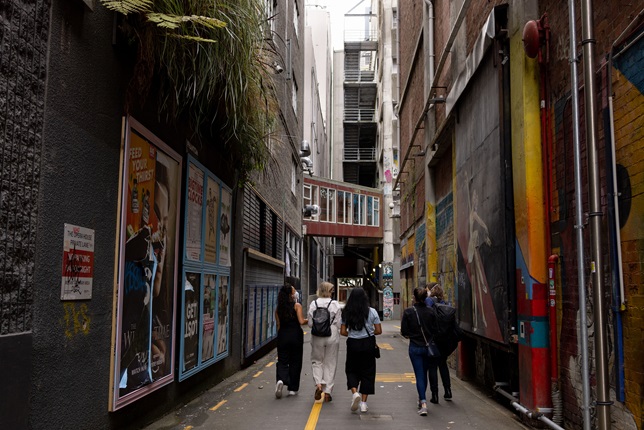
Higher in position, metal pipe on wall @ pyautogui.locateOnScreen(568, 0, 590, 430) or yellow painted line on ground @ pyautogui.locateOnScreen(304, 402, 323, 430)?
metal pipe on wall @ pyautogui.locateOnScreen(568, 0, 590, 430)

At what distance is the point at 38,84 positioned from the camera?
15.7 ft

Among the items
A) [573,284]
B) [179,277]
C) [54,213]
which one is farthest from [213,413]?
[573,284]

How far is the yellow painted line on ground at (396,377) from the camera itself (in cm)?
1162

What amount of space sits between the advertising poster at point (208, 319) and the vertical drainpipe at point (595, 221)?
6.01m

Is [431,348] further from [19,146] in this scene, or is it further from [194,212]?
[19,146]

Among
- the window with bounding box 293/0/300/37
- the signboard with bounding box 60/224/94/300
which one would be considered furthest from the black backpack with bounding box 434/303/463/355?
the window with bounding box 293/0/300/37

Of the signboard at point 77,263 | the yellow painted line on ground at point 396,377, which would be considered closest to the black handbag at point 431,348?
the yellow painted line on ground at point 396,377

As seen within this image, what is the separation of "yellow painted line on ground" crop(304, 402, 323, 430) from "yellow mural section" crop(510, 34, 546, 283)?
136 inches

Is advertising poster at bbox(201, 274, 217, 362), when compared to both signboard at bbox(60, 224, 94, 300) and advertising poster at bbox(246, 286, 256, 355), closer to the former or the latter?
advertising poster at bbox(246, 286, 256, 355)

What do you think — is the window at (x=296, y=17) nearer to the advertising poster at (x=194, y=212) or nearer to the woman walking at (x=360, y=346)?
the advertising poster at (x=194, y=212)

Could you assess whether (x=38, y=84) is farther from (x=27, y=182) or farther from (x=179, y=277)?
Answer: (x=179, y=277)

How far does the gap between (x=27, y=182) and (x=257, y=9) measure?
160 inches

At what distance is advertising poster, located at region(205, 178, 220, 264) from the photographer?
9781mm

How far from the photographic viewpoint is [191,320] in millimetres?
8781
